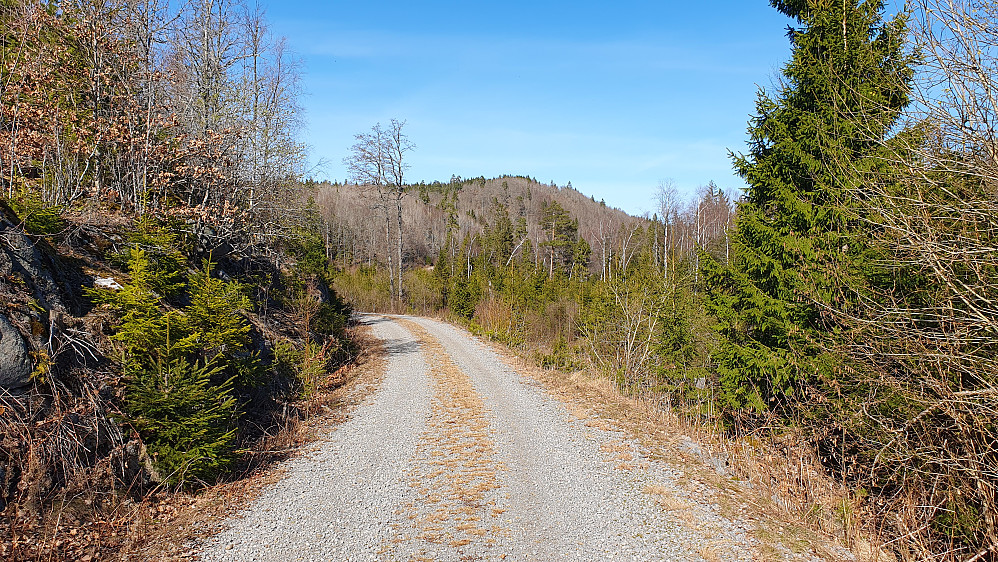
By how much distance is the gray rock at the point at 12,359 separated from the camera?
4.64m

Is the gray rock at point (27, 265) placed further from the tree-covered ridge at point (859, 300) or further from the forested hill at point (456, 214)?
the forested hill at point (456, 214)

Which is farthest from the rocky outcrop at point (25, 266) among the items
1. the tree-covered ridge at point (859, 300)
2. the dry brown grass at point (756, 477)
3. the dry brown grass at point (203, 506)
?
the tree-covered ridge at point (859, 300)

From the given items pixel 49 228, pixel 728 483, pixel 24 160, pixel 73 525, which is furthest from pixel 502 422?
pixel 24 160

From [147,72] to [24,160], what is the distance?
2.70 meters

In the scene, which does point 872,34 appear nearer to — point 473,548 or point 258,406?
point 473,548

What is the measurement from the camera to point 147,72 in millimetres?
9586

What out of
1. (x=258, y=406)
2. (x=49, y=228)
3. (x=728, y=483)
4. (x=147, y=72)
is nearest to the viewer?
(x=728, y=483)

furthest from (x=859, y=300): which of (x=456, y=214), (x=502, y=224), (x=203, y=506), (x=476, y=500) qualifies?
(x=456, y=214)

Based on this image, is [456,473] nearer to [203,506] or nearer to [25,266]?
[203,506]

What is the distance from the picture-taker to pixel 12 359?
15.5ft

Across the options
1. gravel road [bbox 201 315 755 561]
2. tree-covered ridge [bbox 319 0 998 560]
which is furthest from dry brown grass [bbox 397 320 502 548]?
tree-covered ridge [bbox 319 0 998 560]

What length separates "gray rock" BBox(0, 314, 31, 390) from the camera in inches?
183

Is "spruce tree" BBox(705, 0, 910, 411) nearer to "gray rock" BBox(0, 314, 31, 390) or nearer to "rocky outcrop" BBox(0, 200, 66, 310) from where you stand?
"gray rock" BBox(0, 314, 31, 390)

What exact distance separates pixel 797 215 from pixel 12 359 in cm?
1053
